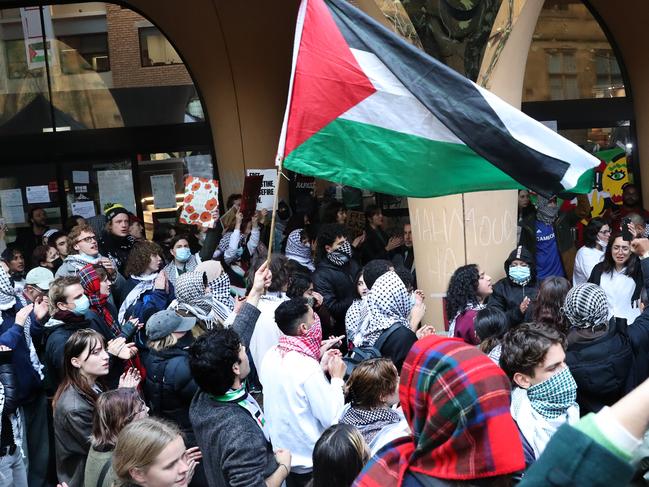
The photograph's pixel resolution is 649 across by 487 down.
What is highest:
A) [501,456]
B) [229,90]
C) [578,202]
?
[229,90]

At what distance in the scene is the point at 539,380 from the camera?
3.80m

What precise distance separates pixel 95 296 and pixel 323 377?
262 cm

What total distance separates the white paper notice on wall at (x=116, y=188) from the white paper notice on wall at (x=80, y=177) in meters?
0.16

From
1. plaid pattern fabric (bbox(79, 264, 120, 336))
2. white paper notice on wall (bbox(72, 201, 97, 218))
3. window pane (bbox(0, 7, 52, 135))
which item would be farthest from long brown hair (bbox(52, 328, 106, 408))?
window pane (bbox(0, 7, 52, 135))

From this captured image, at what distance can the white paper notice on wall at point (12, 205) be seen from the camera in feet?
43.1

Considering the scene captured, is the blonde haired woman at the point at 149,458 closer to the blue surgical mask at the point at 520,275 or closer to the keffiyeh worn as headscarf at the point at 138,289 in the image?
the keffiyeh worn as headscarf at the point at 138,289

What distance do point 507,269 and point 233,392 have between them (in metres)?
4.26

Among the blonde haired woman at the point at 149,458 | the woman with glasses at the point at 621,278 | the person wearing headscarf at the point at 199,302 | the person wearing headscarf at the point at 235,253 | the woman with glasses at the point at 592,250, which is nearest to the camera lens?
the blonde haired woman at the point at 149,458

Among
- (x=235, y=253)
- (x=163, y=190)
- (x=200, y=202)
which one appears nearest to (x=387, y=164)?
(x=235, y=253)

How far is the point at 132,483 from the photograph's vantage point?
3.35m

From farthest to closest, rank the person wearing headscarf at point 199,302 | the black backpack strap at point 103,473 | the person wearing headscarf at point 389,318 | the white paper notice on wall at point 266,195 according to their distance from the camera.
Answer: the white paper notice on wall at point 266,195 < the person wearing headscarf at point 199,302 < the person wearing headscarf at point 389,318 < the black backpack strap at point 103,473

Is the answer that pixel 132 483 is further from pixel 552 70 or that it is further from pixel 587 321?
pixel 552 70

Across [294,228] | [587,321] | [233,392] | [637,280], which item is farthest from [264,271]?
[294,228]

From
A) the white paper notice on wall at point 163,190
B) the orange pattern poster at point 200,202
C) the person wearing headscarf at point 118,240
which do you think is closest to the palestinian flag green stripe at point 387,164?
the person wearing headscarf at point 118,240
